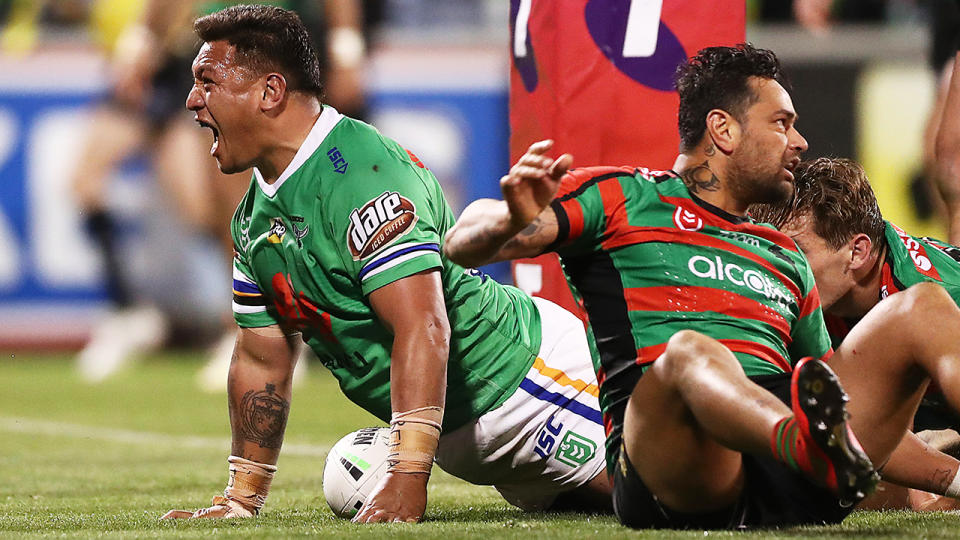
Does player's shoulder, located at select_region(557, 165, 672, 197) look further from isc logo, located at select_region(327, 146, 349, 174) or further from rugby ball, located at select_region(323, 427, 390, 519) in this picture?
rugby ball, located at select_region(323, 427, 390, 519)

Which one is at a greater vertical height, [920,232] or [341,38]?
[341,38]

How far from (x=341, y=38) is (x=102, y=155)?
2.52 metres

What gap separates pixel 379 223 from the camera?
3365mm

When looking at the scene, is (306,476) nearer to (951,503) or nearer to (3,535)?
(3,535)

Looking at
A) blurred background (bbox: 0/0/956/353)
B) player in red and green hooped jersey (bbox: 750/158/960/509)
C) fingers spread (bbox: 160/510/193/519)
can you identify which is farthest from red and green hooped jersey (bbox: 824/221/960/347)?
blurred background (bbox: 0/0/956/353)

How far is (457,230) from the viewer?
2932 millimetres

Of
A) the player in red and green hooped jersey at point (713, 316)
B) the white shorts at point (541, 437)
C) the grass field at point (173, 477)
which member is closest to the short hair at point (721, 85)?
the player in red and green hooped jersey at point (713, 316)

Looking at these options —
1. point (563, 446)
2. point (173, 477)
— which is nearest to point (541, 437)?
point (563, 446)

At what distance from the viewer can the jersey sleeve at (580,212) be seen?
2.99 metres

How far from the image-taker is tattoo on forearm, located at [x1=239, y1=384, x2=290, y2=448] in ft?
12.1

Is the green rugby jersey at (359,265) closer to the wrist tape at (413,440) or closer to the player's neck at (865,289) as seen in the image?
the wrist tape at (413,440)

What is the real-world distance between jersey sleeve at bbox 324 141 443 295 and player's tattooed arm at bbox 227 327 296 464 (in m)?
0.43

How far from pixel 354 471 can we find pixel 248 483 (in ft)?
0.89

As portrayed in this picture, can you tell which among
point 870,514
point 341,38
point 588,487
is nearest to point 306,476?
point 588,487
